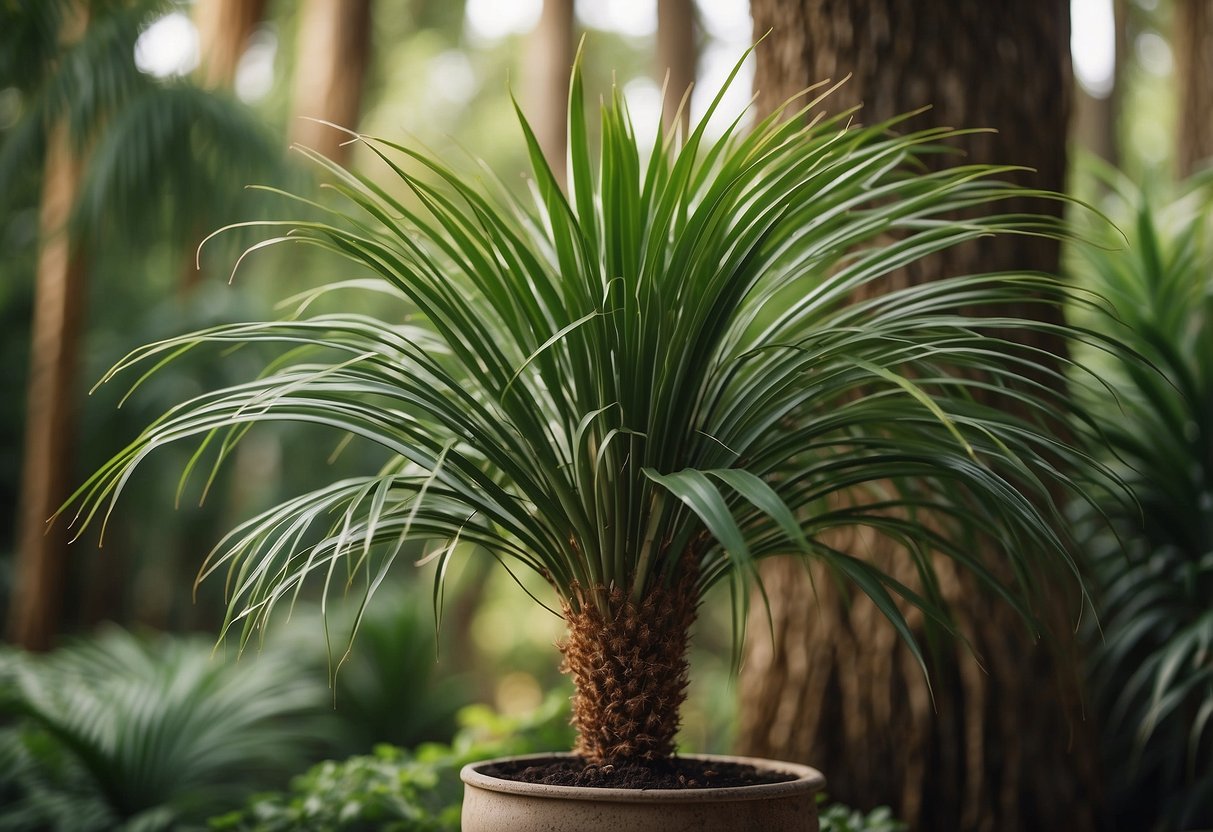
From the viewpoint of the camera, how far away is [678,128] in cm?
133

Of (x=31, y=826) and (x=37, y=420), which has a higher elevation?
(x=37, y=420)

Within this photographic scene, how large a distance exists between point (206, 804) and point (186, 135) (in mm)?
2109

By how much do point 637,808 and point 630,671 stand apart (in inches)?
7.5

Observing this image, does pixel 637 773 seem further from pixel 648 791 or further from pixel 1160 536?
pixel 1160 536

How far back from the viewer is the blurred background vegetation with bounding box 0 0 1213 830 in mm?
2135

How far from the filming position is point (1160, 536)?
215 centimetres

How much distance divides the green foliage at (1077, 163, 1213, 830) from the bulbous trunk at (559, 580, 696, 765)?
118 cm

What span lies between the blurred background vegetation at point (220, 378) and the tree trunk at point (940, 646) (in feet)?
0.45

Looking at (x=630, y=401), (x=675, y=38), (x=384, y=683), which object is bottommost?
(x=384, y=683)

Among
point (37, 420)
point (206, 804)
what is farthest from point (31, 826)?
point (37, 420)

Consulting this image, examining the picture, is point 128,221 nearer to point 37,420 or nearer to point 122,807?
point 37,420

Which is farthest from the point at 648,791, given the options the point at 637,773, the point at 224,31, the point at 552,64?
the point at 224,31

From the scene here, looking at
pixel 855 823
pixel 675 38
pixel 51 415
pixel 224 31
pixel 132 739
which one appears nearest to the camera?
pixel 855 823

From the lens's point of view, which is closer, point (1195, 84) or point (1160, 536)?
point (1160, 536)
